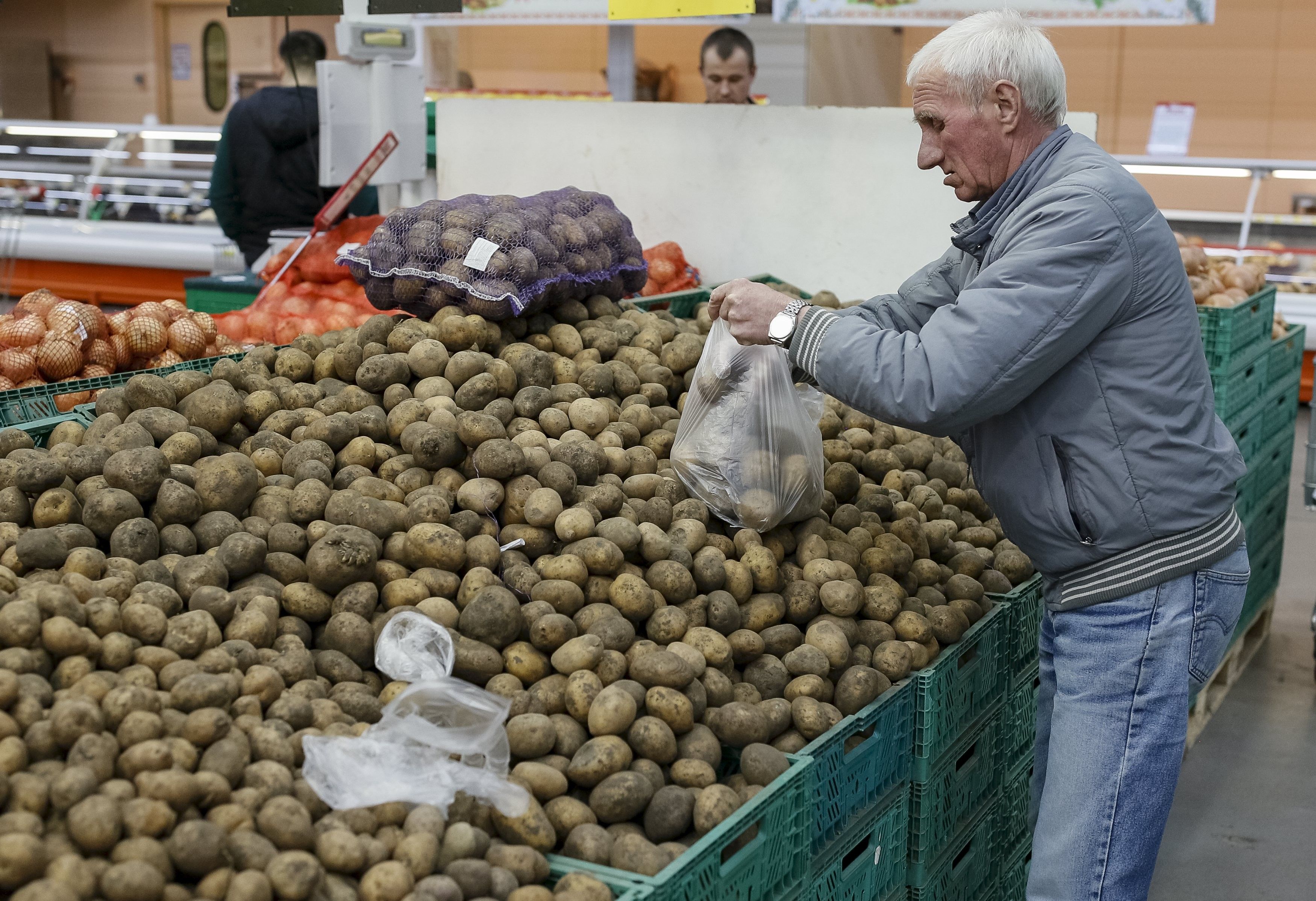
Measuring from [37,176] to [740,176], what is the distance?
6.15 m

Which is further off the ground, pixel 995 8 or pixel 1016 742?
pixel 995 8

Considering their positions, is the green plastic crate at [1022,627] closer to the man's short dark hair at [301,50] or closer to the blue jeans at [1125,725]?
Result: the blue jeans at [1125,725]

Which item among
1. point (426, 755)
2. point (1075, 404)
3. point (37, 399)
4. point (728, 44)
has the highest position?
point (728, 44)

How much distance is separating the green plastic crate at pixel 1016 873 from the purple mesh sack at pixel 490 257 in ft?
5.57

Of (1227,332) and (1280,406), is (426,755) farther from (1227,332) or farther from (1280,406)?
(1280,406)

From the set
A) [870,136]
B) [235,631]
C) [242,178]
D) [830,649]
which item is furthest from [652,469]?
[242,178]

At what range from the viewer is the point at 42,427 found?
2477 mm

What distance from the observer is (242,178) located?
600cm

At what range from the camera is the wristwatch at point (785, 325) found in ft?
6.57

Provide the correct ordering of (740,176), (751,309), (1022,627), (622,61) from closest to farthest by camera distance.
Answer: (751,309) < (1022,627) < (740,176) < (622,61)

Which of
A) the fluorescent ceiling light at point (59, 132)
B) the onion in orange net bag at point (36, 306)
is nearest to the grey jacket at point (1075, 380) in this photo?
the onion in orange net bag at point (36, 306)

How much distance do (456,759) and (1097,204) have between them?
1249 mm

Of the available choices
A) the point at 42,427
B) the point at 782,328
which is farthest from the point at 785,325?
the point at 42,427

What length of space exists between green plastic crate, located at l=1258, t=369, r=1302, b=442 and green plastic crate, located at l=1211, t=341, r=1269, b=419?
0.10 meters
